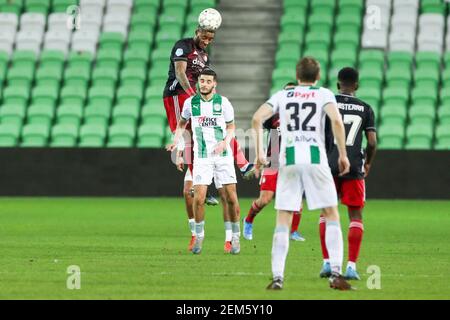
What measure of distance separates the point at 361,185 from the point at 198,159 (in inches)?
116

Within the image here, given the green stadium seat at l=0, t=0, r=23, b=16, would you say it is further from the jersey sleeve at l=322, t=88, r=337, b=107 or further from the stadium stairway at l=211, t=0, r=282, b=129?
the jersey sleeve at l=322, t=88, r=337, b=107

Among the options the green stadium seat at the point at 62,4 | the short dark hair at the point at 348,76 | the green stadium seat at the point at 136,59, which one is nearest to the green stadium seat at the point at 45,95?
the green stadium seat at the point at 136,59

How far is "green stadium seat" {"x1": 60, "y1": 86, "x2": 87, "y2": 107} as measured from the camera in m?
27.8

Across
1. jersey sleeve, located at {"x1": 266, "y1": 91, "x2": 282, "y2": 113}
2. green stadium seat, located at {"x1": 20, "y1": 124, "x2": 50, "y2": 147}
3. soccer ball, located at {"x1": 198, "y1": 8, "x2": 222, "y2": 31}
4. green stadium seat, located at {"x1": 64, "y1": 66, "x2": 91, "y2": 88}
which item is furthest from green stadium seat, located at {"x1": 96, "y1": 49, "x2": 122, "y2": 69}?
jersey sleeve, located at {"x1": 266, "y1": 91, "x2": 282, "y2": 113}

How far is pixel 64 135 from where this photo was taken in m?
26.9

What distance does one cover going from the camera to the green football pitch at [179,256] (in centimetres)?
1054

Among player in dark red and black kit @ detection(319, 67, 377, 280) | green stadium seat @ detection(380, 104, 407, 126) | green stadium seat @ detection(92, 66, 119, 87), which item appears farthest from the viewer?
green stadium seat @ detection(92, 66, 119, 87)

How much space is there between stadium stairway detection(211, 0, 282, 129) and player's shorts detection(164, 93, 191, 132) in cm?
1180

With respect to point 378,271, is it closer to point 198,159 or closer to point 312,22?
point 198,159

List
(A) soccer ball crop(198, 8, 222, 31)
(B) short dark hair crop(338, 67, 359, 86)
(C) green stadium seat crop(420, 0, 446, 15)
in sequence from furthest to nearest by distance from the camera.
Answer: (C) green stadium seat crop(420, 0, 446, 15), (A) soccer ball crop(198, 8, 222, 31), (B) short dark hair crop(338, 67, 359, 86)

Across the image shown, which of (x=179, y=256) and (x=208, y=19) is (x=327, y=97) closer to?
(x=179, y=256)

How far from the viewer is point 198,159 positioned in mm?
14398

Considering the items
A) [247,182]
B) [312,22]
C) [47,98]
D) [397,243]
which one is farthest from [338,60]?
[397,243]

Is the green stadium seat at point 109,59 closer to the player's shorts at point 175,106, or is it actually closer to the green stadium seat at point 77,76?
the green stadium seat at point 77,76
